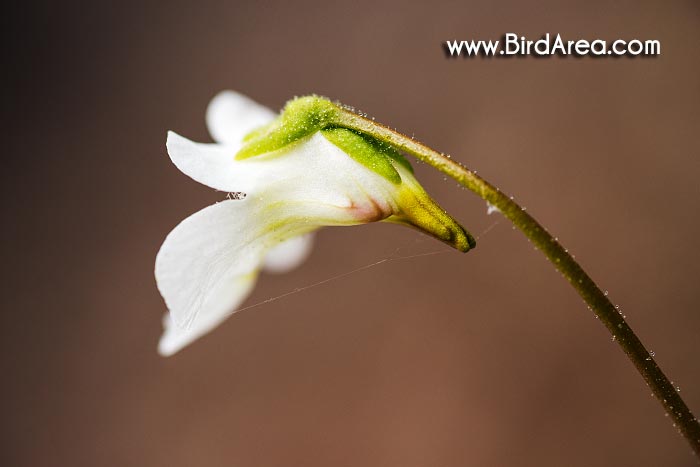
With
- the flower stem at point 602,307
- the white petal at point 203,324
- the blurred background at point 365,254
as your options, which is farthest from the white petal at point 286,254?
the blurred background at point 365,254

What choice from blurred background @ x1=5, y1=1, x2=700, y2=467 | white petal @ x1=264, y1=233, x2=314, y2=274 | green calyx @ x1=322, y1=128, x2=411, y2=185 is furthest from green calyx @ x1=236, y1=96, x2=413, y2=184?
blurred background @ x1=5, y1=1, x2=700, y2=467

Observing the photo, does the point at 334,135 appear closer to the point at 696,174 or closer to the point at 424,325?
the point at 424,325

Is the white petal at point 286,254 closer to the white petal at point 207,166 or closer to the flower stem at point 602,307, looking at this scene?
the white petal at point 207,166

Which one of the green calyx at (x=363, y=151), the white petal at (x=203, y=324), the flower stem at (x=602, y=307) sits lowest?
the flower stem at (x=602, y=307)

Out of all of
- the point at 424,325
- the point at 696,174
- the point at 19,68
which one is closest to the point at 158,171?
the point at 19,68

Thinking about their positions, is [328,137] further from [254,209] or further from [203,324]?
[203,324]

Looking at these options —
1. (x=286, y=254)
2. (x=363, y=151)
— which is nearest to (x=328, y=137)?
(x=363, y=151)

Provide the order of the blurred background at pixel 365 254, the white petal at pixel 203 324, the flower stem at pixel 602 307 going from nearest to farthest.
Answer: the flower stem at pixel 602 307
the white petal at pixel 203 324
the blurred background at pixel 365 254
